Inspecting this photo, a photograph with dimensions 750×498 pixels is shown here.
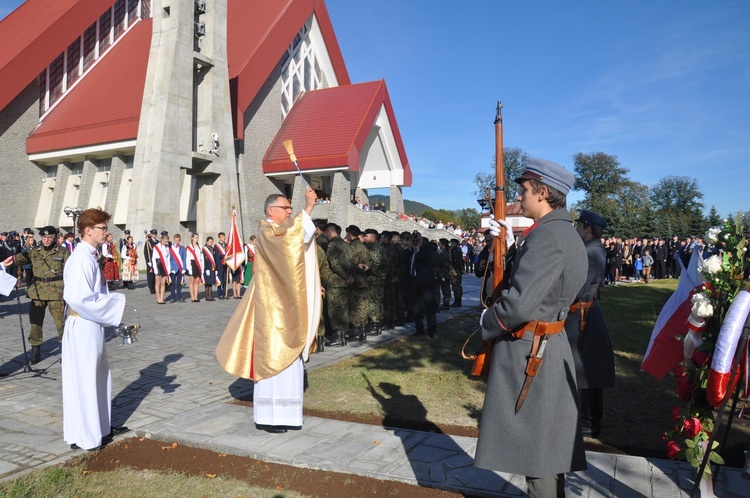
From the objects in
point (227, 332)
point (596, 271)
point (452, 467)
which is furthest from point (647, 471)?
point (227, 332)

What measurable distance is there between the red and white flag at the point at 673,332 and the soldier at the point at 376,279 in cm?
593

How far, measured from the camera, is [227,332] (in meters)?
5.05

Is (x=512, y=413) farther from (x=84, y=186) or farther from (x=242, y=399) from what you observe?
(x=84, y=186)

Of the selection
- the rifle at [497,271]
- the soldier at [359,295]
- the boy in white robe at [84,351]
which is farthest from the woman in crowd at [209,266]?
the rifle at [497,271]

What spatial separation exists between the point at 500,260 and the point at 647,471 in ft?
6.57

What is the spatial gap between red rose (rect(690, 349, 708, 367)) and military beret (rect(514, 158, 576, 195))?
151cm

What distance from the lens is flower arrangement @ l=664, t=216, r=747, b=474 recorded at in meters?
3.18

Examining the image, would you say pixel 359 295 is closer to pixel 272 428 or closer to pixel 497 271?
pixel 272 428

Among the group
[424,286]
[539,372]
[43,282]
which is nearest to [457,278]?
[424,286]

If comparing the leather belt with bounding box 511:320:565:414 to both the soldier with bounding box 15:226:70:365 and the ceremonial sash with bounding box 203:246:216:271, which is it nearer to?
the soldier with bounding box 15:226:70:365

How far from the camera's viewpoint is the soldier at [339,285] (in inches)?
351

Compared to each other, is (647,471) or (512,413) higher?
(512,413)

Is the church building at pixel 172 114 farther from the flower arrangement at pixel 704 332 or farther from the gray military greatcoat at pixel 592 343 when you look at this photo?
the flower arrangement at pixel 704 332

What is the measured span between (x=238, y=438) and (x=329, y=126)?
1208 inches
